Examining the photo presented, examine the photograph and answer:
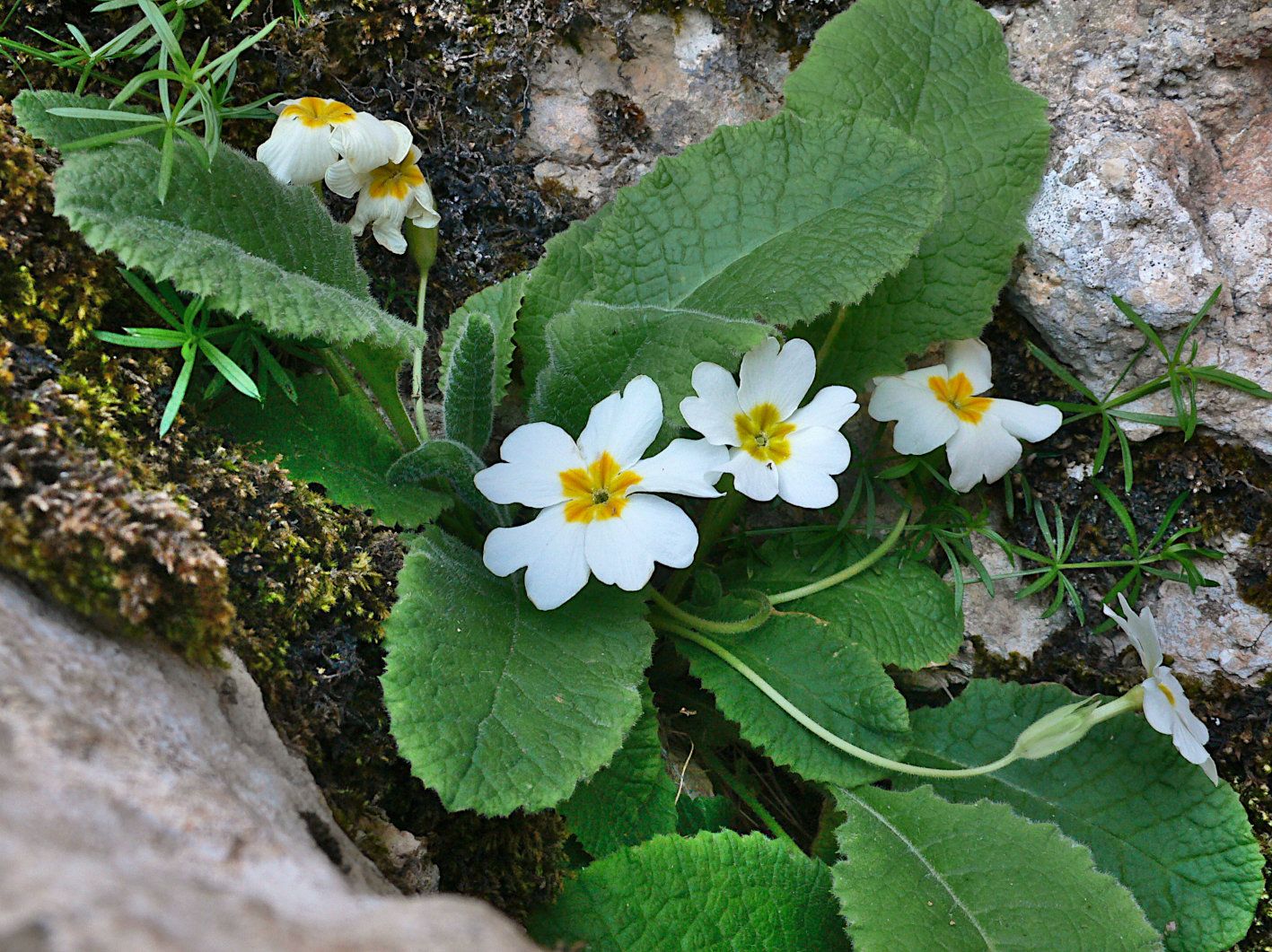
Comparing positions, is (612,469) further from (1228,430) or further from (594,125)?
(1228,430)

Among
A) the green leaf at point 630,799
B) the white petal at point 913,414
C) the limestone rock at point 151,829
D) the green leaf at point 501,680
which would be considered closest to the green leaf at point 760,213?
the white petal at point 913,414

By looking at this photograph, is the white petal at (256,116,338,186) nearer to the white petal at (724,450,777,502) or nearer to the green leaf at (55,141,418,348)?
the green leaf at (55,141,418,348)

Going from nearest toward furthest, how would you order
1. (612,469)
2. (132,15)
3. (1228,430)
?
(612,469) < (132,15) < (1228,430)

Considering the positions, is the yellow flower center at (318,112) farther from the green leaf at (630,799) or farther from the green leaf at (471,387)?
the green leaf at (630,799)

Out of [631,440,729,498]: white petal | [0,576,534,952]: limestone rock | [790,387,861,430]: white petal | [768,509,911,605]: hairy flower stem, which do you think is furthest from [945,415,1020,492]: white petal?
[0,576,534,952]: limestone rock

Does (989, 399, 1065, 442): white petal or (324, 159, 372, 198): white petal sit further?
(989, 399, 1065, 442): white petal

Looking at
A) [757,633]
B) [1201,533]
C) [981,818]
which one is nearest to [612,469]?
[757,633]

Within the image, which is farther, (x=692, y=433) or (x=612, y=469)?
(x=692, y=433)
